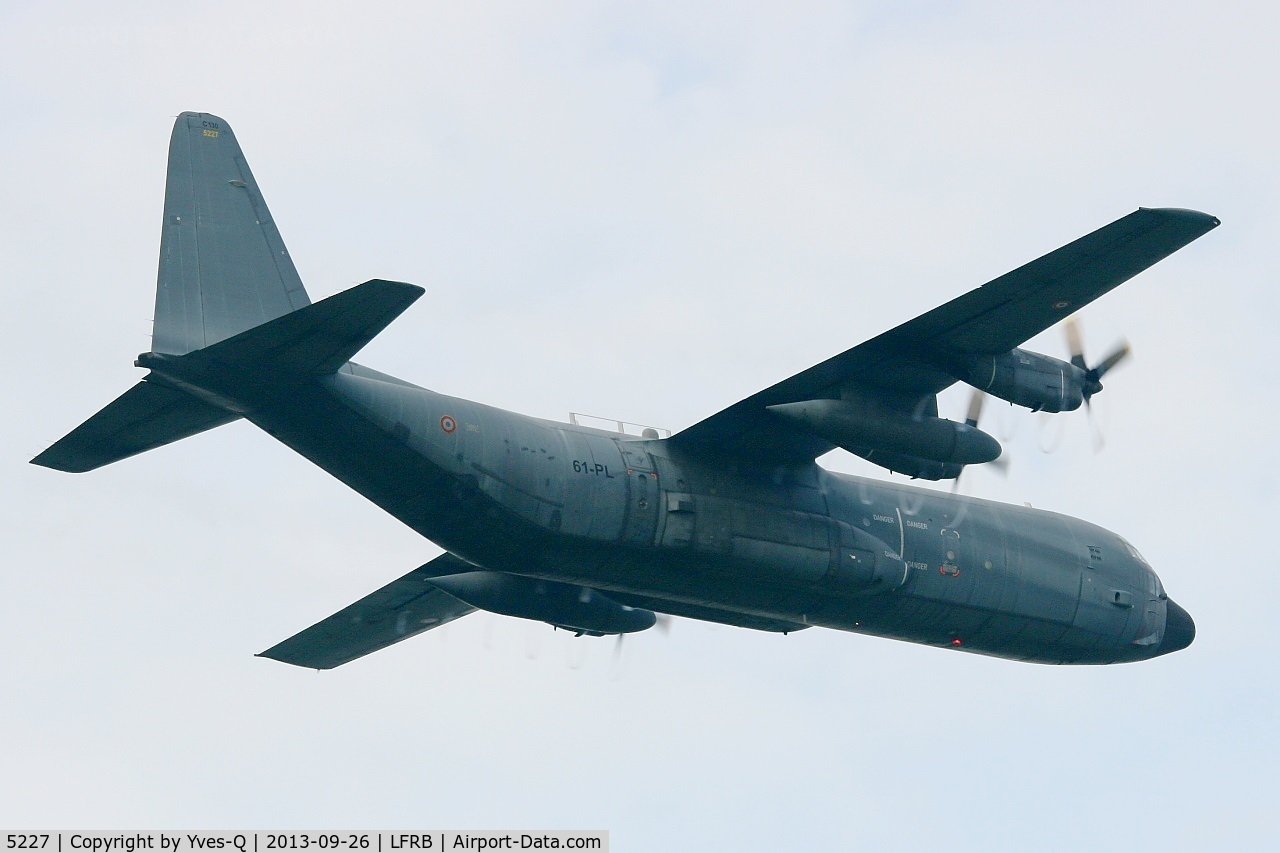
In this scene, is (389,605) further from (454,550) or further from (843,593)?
(843,593)

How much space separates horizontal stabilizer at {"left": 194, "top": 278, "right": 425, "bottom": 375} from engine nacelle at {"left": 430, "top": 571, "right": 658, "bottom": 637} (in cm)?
622

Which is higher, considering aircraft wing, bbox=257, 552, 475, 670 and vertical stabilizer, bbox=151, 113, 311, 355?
vertical stabilizer, bbox=151, 113, 311, 355

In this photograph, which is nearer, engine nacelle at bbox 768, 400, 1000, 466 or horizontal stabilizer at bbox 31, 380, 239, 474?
horizontal stabilizer at bbox 31, 380, 239, 474

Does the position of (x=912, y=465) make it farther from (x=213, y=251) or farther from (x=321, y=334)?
(x=213, y=251)

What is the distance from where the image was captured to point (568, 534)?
96.6 feet

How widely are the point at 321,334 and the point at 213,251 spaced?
10.4 ft

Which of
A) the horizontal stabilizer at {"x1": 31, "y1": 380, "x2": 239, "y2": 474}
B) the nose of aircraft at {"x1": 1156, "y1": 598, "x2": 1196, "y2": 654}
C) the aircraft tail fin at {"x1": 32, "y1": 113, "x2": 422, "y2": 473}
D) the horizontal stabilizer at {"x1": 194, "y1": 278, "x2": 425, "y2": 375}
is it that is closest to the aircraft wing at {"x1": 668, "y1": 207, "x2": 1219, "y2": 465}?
the horizontal stabilizer at {"x1": 194, "y1": 278, "x2": 425, "y2": 375}

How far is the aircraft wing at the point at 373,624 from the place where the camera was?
114 feet

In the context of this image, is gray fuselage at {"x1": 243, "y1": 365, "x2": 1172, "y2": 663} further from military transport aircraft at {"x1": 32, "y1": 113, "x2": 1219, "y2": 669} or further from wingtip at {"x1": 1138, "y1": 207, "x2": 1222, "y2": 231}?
wingtip at {"x1": 1138, "y1": 207, "x2": 1222, "y2": 231}

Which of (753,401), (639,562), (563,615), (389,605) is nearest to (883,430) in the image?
(753,401)

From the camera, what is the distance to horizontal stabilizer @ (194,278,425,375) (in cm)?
2497

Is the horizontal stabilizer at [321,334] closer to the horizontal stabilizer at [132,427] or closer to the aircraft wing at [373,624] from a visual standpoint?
the horizontal stabilizer at [132,427]

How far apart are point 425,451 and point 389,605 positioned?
7530mm

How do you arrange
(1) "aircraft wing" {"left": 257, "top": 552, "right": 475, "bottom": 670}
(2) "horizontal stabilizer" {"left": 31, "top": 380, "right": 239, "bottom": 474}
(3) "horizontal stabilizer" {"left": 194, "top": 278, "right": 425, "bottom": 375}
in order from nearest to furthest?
1. (3) "horizontal stabilizer" {"left": 194, "top": 278, "right": 425, "bottom": 375}
2. (2) "horizontal stabilizer" {"left": 31, "top": 380, "right": 239, "bottom": 474}
3. (1) "aircraft wing" {"left": 257, "top": 552, "right": 475, "bottom": 670}
